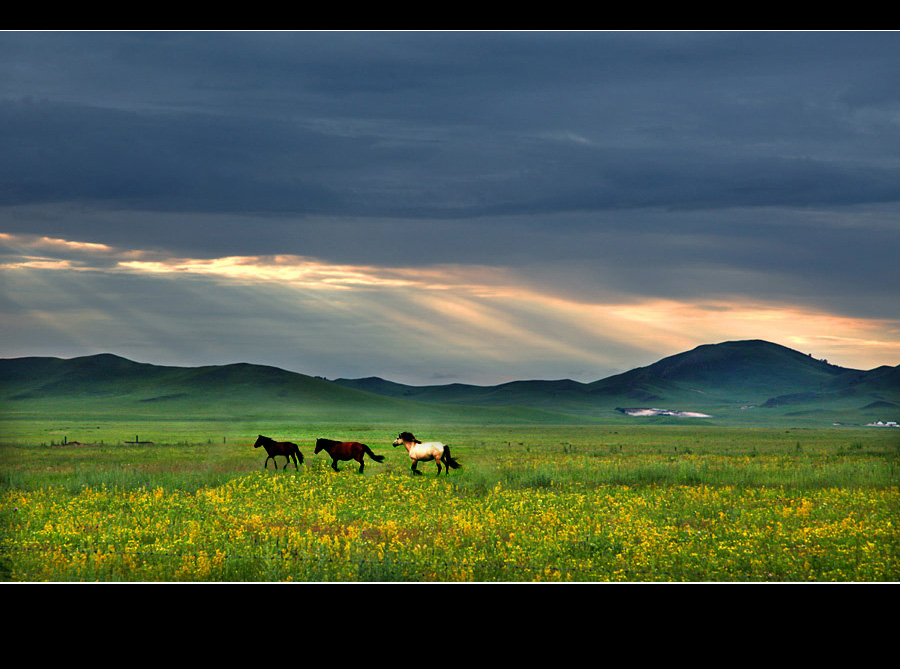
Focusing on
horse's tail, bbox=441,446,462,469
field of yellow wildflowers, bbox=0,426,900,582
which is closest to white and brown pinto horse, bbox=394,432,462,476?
horse's tail, bbox=441,446,462,469

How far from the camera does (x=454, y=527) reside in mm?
16172

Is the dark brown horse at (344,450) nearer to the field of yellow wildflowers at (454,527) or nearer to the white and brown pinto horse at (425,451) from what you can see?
the field of yellow wildflowers at (454,527)

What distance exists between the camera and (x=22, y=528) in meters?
16.0

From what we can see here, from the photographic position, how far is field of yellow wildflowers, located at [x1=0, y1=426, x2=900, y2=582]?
12602mm

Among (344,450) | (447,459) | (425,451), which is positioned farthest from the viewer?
(344,450)

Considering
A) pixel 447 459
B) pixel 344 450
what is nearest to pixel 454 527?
pixel 447 459

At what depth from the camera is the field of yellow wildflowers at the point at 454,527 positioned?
41.3 ft

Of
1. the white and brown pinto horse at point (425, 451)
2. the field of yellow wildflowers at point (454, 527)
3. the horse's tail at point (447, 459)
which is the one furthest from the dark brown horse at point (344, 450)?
the horse's tail at point (447, 459)

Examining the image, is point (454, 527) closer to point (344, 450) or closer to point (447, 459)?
point (447, 459)

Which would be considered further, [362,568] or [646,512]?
[646,512]
